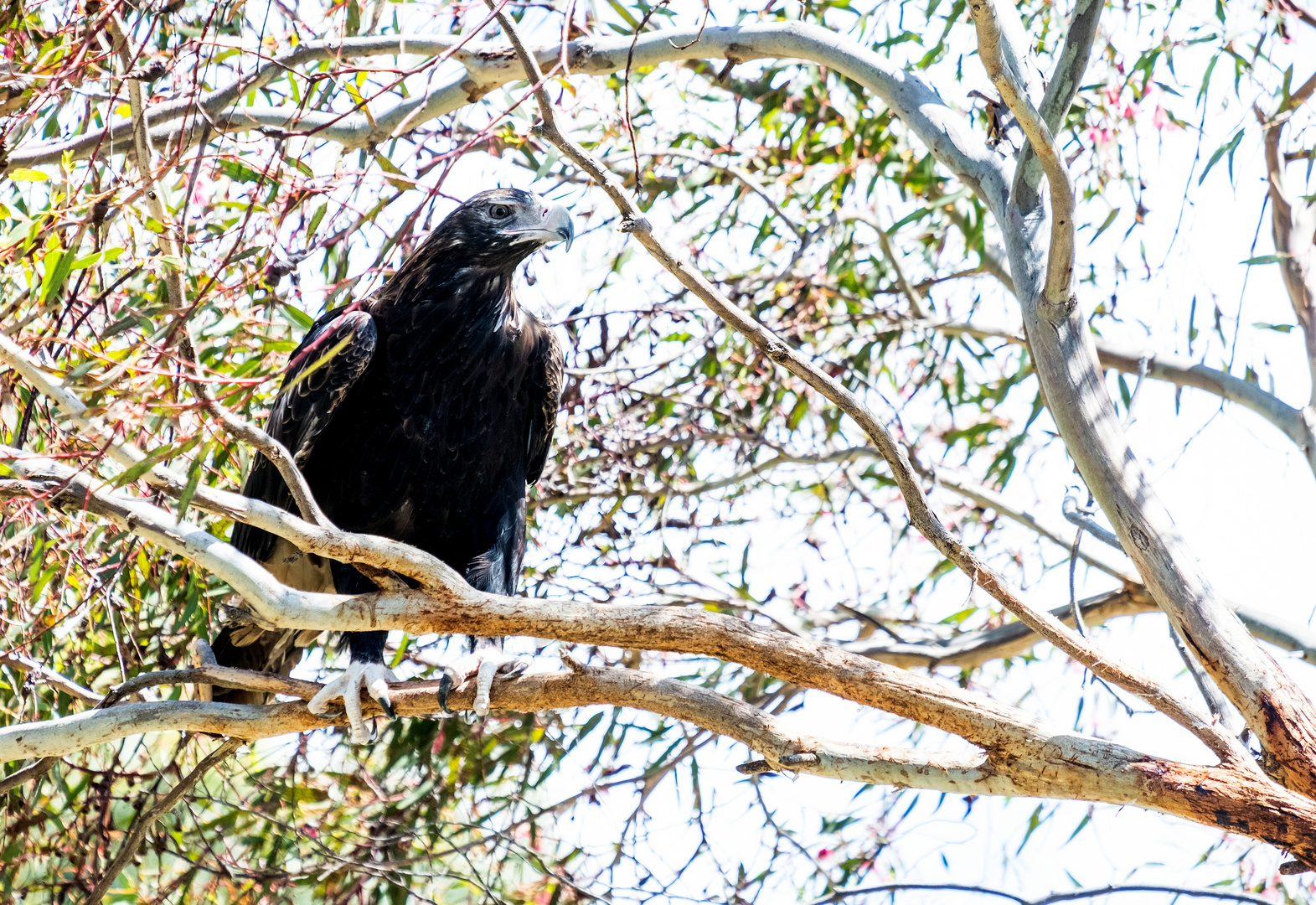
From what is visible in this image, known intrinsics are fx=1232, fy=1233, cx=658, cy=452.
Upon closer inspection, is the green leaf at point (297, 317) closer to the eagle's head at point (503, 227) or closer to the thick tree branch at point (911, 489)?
the thick tree branch at point (911, 489)

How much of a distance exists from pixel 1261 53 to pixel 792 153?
1.64m

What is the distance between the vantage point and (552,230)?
3697 millimetres

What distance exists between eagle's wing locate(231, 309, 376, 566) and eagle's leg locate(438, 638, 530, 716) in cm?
71

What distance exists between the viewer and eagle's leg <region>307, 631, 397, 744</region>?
2969mm

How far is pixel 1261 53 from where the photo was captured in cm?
385

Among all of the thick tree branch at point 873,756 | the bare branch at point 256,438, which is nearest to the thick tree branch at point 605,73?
the bare branch at point 256,438

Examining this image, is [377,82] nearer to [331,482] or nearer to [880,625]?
[331,482]

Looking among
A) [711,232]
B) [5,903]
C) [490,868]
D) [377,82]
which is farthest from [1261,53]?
[5,903]

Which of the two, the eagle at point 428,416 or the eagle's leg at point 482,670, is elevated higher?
the eagle at point 428,416

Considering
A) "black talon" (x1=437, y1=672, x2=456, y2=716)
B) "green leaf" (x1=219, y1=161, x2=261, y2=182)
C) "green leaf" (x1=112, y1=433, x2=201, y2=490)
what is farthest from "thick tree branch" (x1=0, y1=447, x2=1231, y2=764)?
"green leaf" (x1=219, y1=161, x2=261, y2=182)

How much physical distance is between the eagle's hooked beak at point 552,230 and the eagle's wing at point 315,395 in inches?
21.0

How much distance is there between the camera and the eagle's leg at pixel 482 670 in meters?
2.78

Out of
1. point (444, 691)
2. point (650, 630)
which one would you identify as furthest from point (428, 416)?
point (650, 630)

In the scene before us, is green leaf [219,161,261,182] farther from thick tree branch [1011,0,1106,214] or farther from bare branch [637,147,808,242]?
thick tree branch [1011,0,1106,214]
